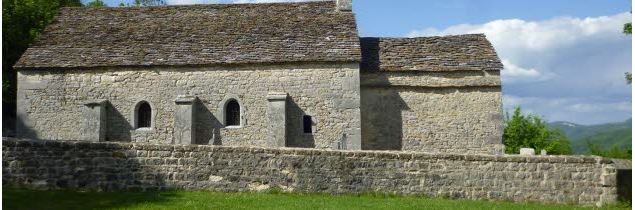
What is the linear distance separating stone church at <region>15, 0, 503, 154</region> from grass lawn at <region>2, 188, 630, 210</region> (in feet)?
26.2

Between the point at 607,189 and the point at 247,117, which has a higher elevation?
the point at 247,117

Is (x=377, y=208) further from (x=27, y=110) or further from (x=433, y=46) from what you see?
(x=27, y=110)

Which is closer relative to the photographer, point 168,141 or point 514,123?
point 168,141

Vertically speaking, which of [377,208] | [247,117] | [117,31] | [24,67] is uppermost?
[117,31]

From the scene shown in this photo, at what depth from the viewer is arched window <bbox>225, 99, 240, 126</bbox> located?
24391mm

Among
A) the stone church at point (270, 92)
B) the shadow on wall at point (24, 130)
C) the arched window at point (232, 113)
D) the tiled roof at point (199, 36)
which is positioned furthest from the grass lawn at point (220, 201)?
the shadow on wall at point (24, 130)

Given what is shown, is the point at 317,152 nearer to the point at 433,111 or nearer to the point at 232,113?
the point at 232,113

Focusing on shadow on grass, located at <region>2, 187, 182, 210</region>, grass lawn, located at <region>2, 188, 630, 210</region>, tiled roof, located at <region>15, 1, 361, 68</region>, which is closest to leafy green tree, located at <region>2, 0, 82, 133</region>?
tiled roof, located at <region>15, 1, 361, 68</region>

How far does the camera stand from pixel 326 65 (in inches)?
938

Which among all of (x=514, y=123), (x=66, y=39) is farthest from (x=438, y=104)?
(x=514, y=123)

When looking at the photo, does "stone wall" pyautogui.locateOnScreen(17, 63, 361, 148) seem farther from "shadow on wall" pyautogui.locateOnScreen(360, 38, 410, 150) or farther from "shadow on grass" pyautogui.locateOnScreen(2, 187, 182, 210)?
"shadow on grass" pyautogui.locateOnScreen(2, 187, 182, 210)

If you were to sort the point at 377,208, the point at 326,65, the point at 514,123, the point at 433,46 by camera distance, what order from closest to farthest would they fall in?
the point at 377,208 < the point at 326,65 < the point at 433,46 < the point at 514,123

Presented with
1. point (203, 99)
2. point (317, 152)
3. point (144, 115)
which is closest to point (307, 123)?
point (203, 99)

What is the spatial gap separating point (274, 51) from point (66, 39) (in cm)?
894
